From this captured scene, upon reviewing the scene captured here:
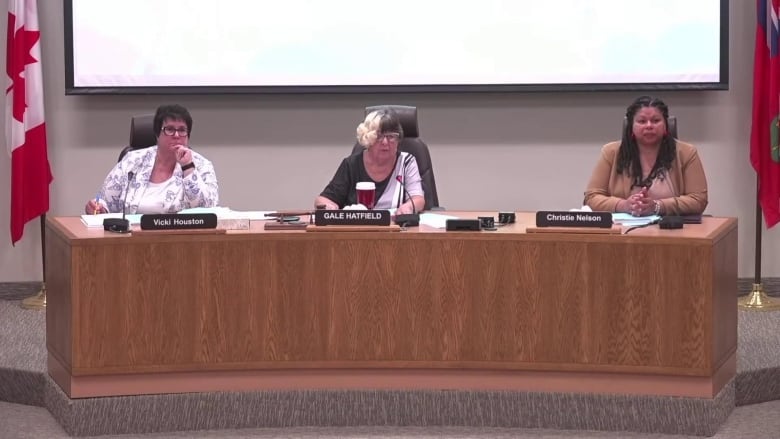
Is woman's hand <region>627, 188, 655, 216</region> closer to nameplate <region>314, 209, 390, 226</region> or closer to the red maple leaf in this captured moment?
nameplate <region>314, 209, 390, 226</region>

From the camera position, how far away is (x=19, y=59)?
5.89 metres

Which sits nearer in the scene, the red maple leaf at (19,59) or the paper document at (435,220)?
the paper document at (435,220)

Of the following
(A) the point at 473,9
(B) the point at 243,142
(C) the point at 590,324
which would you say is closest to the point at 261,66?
(B) the point at 243,142

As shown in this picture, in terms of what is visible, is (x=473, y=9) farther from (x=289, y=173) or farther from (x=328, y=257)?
(x=328, y=257)

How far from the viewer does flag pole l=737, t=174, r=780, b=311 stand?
5.86 metres

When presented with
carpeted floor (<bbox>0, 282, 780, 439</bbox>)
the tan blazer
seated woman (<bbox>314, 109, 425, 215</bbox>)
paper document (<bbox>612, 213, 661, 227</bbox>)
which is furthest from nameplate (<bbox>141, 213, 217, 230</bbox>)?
the tan blazer

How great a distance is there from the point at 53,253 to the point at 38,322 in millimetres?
1392

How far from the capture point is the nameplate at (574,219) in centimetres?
399

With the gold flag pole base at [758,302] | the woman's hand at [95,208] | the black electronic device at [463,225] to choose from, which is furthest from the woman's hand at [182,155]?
the gold flag pole base at [758,302]

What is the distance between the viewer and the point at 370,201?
4.48 m

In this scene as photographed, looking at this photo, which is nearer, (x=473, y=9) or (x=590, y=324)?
(x=590, y=324)

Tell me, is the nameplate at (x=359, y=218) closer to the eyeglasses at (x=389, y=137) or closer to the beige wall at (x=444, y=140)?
the eyeglasses at (x=389, y=137)

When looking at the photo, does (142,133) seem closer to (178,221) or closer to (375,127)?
(375,127)

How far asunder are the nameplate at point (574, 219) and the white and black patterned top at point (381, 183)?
41.8 inches
